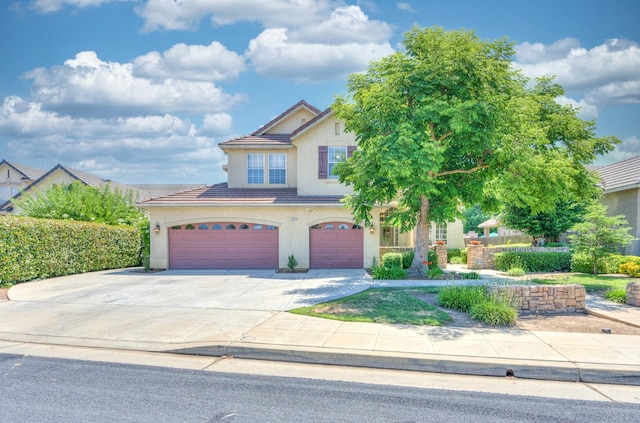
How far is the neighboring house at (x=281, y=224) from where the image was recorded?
1911 cm

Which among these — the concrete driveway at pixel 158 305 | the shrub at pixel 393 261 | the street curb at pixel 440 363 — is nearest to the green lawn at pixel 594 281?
the shrub at pixel 393 261

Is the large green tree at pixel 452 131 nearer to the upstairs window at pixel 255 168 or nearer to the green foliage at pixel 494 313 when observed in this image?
the green foliage at pixel 494 313

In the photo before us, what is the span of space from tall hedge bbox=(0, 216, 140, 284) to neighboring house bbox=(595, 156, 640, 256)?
2246cm

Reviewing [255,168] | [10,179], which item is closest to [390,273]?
[255,168]

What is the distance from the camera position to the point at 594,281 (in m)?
14.2

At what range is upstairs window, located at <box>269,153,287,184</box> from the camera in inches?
836

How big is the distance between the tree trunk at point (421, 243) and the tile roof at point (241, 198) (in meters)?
4.22

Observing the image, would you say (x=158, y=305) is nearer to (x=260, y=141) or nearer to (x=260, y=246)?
(x=260, y=246)

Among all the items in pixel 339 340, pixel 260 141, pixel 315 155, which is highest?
pixel 260 141

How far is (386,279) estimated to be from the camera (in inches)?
601

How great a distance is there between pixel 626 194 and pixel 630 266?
5.19 metres

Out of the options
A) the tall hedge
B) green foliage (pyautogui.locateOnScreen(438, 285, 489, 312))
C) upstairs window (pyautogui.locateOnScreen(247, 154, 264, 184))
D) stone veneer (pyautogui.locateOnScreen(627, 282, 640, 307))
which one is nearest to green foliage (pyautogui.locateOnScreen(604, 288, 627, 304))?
stone veneer (pyautogui.locateOnScreen(627, 282, 640, 307))

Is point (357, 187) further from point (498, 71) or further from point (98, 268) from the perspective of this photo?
point (98, 268)

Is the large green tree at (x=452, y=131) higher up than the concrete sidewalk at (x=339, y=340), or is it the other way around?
the large green tree at (x=452, y=131)
